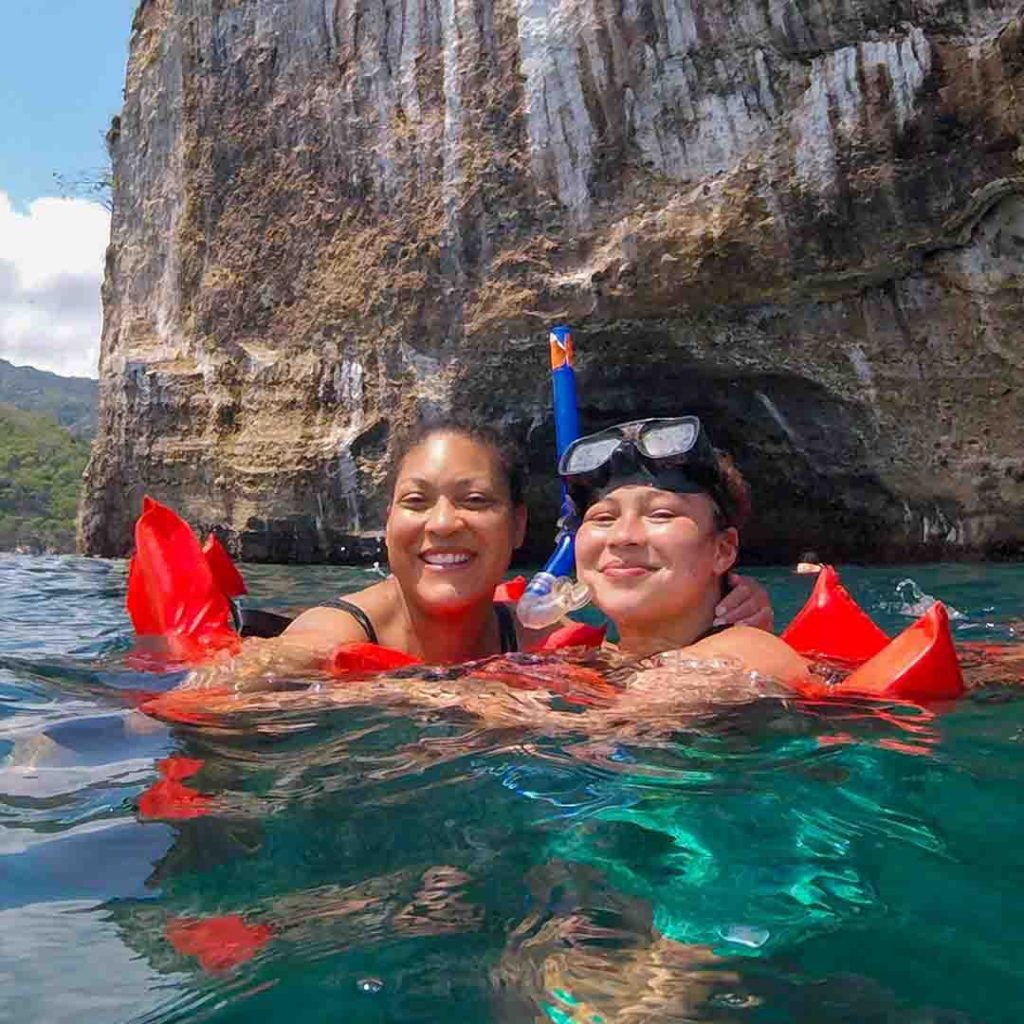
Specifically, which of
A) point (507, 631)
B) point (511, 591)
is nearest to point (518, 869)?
point (507, 631)

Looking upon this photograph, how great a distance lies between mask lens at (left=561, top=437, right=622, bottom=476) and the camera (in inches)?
104

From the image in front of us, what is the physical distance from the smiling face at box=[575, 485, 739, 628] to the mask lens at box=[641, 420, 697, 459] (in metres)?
0.09

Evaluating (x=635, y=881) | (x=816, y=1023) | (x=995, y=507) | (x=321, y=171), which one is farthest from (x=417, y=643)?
(x=321, y=171)

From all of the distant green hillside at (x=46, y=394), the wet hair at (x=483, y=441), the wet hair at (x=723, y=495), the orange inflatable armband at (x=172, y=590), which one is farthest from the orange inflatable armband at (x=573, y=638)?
the distant green hillside at (x=46, y=394)

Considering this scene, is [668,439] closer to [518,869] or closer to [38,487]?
[518,869]

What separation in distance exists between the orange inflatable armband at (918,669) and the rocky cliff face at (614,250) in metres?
5.43

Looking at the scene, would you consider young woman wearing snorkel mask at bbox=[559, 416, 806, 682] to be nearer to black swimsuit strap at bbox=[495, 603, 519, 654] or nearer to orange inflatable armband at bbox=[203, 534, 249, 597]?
black swimsuit strap at bbox=[495, 603, 519, 654]

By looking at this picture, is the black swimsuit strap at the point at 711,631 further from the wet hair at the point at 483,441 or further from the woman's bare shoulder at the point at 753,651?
the wet hair at the point at 483,441

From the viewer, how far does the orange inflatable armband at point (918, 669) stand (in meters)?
2.46

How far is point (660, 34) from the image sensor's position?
25.3 feet

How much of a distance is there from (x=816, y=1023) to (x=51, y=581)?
26.3 ft

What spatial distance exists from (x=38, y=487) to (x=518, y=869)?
47.1 m

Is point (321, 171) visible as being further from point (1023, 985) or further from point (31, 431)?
point (31, 431)

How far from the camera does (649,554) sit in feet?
8.13
